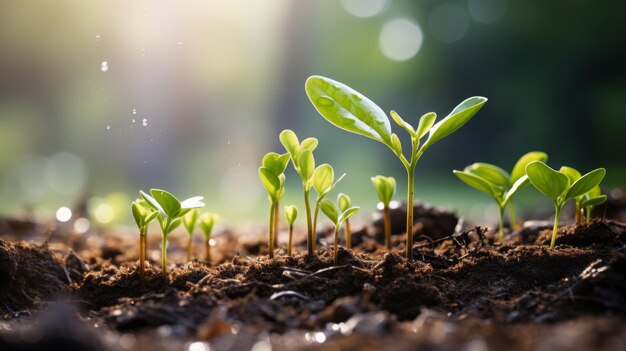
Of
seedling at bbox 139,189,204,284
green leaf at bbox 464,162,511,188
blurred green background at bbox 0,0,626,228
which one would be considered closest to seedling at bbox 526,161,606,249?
green leaf at bbox 464,162,511,188

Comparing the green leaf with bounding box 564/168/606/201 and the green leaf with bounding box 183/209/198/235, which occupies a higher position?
the green leaf with bounding box 564/168/606/201

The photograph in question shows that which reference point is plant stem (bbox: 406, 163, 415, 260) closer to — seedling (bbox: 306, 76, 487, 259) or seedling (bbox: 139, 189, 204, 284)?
seedling (bbox: 306, 76, 487, 259)

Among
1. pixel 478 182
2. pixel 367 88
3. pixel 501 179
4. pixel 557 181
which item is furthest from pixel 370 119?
pixel 367 88

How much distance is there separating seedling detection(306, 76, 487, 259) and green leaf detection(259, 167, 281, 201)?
228 millimetres

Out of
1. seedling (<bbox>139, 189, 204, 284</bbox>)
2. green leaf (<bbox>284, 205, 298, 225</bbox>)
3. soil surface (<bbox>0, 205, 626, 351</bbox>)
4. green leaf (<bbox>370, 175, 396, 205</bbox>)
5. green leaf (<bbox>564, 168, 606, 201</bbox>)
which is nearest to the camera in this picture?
soil surface (<bbox>0, 205, 626, 351</bbox>)

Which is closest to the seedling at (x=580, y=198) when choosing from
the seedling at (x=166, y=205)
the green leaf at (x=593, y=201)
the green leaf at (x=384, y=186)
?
the green leaf at (x=593, y=201)

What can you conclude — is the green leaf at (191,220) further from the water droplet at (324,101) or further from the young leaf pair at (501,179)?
the young leaf pair at (501,179)

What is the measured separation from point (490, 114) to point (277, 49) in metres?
4.22

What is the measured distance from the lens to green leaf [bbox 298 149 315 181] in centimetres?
161

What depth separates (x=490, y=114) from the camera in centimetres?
947

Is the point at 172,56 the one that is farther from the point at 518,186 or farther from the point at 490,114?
the point at 490,114

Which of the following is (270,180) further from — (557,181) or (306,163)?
(557,181)

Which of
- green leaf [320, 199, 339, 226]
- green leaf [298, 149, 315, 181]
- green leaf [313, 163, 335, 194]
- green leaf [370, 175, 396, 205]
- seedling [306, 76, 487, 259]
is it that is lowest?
green leaf [320, 199, 339, 226]

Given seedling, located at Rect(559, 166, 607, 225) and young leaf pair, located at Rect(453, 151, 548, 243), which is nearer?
seedling, located at Rect(559, 166, 607, 225)
